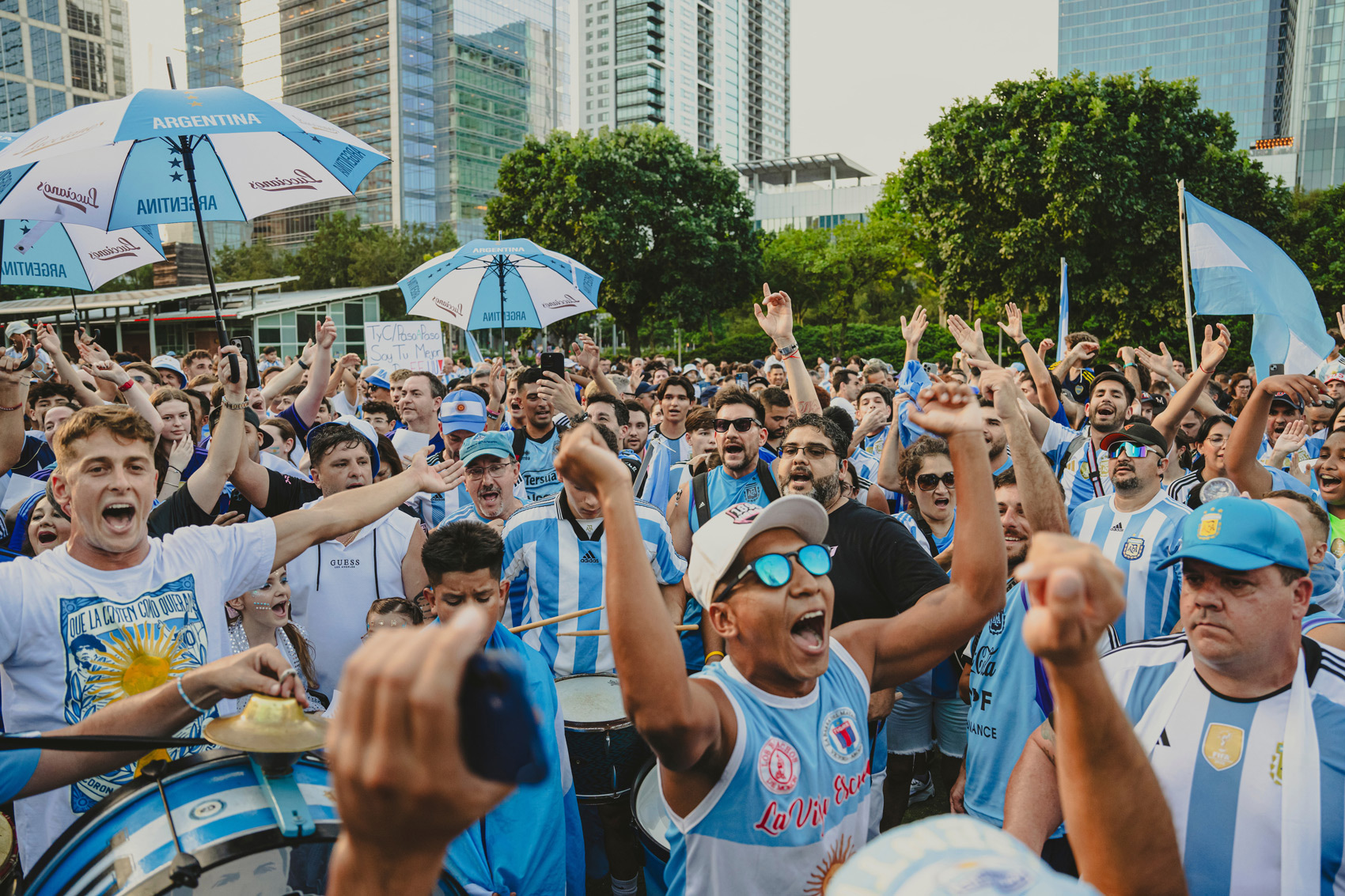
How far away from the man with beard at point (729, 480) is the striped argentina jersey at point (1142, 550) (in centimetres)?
174

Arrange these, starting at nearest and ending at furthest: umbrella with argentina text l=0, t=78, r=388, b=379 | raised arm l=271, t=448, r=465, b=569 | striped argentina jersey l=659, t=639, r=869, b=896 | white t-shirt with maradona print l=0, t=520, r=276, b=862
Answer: striped argentina jersey l=659, t=639, r=869, b=896, white t-shirt with maradona print l=0, t=520, r=276, b=862, raised arm l=271, t=448, r=465, b=569, umbrella with argentina text l=0, t=78, r=388, b=379

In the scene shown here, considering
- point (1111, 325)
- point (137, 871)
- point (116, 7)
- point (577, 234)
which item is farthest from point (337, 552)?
point (116, 7)

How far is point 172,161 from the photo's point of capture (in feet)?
19.0

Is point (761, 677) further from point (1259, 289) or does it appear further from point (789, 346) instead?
point (1259, 289)

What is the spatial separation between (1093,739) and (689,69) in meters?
136

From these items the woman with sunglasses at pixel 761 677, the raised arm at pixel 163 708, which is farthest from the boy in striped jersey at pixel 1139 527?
the raised arm at pixel 163 708

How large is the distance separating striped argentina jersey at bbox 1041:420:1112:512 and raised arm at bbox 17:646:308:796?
4.15 metres

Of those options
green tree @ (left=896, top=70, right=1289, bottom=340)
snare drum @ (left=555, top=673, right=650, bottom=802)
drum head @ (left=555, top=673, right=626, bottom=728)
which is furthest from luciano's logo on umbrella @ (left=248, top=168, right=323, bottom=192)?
green tree @ (left=896, top=70, right=1289, bottom=340)

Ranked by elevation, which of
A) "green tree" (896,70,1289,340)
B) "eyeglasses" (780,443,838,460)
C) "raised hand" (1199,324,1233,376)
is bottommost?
Answer: "eyeglasses" (780,443,838,460)

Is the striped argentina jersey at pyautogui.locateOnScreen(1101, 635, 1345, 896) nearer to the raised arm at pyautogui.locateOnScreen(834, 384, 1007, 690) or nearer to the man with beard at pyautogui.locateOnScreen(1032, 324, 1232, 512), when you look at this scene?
the raised arm at pyautogui.locateOnScreen(834, 384, 1007, 690)

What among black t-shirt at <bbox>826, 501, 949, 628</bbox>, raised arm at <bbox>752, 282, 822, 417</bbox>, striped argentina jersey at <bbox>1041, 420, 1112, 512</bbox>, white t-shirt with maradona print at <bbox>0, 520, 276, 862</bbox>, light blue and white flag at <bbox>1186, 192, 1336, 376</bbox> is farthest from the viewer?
light blue and white flag at <bbox>1186, 192, 1336, 376</bbox>

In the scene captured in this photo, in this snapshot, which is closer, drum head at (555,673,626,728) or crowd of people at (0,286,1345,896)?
crowd of people at (0,286,1345,896)

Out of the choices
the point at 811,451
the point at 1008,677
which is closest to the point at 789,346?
the point at 811,451

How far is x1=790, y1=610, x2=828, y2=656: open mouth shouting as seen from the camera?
2201 mm
